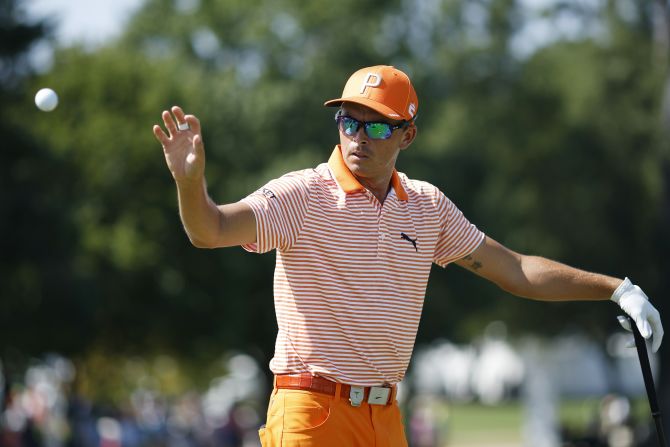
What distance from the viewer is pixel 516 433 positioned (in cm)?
5281

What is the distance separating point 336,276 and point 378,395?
0.55 meters

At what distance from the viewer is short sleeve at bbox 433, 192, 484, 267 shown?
19.4ft

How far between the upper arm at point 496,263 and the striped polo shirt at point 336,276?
2.00 feet

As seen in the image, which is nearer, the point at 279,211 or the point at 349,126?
the point at 279,211

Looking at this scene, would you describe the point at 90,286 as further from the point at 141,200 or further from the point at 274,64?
the point at 274,64

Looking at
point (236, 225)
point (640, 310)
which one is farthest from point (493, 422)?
point (236, 225)

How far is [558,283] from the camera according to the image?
19.9ft

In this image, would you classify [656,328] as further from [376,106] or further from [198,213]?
[198,213]

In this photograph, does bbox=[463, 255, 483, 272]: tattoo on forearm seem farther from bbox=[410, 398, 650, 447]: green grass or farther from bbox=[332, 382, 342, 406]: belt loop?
bbox=[410, 398, 650, 447]: green grass

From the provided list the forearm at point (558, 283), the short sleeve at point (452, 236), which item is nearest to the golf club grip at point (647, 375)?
the forearm at point (558, 283)

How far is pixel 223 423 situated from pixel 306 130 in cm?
965

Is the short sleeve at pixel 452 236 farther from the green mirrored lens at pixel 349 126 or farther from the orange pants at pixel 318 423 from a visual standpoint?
the orange pants at pixel 318 423

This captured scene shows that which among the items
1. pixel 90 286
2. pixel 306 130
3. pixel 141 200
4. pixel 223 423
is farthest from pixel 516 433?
pixel 90 286

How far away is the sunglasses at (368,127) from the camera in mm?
5609
